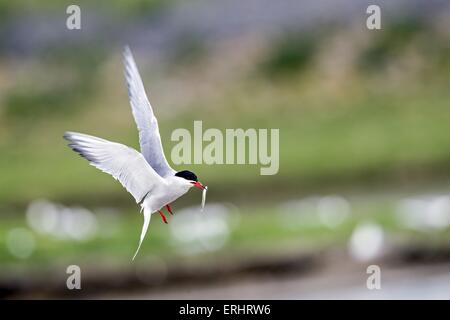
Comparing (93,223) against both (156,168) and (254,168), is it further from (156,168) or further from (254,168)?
(156,168)

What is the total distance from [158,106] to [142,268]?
5.63 meters

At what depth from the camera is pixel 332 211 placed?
14.3m

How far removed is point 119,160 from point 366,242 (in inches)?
222

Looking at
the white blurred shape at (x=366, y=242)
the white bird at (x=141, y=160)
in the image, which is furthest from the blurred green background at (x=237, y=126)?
the white bird at (x=141, y=160)

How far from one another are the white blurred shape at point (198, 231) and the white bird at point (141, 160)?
4674mm

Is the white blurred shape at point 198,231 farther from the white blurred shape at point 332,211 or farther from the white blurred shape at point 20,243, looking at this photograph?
the white blurred shape at point 20,243

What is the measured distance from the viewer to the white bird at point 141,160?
8.17m

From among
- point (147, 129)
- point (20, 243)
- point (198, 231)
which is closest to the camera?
point (147, 129)

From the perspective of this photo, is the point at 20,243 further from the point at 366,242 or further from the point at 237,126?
the point at 237,126

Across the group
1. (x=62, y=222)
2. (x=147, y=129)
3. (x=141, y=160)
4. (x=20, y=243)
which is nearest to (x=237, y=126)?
(x=62, y=222)

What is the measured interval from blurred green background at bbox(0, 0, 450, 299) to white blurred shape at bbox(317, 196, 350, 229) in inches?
1.3

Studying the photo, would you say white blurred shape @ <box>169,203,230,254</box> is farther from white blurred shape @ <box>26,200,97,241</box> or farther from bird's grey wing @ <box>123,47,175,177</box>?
bird's grey wing @ <box>123,47,175,177</box>

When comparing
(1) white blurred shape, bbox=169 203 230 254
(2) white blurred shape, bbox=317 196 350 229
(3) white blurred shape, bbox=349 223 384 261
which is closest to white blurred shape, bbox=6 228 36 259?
(1) white blurred shape, bbox=169 203 230 254

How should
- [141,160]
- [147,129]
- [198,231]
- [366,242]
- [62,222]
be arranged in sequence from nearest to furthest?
[141,160] → [147,129] → [366,242] → [198,231] → [62,222]
